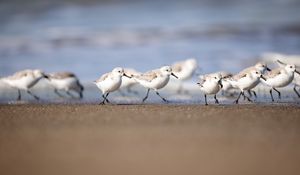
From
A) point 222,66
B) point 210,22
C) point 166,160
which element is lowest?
point 166,160

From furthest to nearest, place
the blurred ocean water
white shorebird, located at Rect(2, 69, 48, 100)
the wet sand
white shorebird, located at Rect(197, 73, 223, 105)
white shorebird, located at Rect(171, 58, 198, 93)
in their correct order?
the blurred ocean water
white shorebird, located at Rect(171, 58, 198, 93)
white shorebird, located at Rect(2, 69, 48, 100)
white shorebird, located at Rect(197, 73, 223, 105)
the wet sand

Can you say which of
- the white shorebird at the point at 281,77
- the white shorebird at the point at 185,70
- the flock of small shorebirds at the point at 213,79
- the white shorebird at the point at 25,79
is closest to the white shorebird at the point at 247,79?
the flock of small shorebirds at the point at 213,79

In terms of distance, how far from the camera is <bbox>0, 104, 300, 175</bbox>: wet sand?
5633mm

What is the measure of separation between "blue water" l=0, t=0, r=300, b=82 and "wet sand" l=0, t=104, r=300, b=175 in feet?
14.3

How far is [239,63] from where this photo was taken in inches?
516

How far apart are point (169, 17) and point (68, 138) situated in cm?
1395

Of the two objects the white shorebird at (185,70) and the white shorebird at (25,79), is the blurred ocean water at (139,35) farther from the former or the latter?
the white shorebird at (25,79)

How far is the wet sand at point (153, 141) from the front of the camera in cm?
563

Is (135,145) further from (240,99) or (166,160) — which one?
(240,99)

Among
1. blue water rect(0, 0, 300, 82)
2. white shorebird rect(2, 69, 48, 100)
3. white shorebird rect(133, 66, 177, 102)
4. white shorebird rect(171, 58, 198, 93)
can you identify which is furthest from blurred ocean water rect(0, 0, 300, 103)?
white shorebird rect(133, 66, 177, 102)

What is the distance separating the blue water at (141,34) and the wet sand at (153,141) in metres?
4.36

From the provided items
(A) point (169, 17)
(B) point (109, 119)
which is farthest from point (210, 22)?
(B) point (109, 119)

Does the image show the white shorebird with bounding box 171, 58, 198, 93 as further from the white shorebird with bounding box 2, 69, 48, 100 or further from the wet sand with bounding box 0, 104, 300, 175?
the wet sand with bounding box 0, 104, 300, 175

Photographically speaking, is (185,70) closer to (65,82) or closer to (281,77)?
(65,82)
